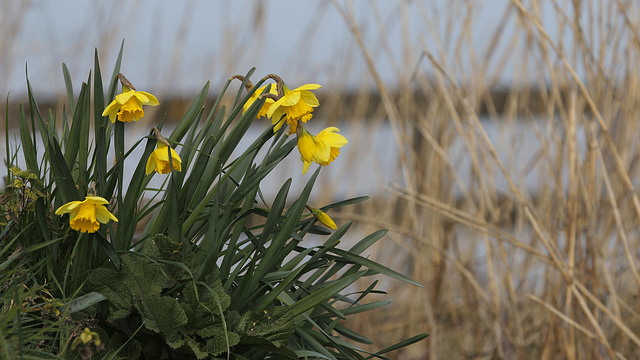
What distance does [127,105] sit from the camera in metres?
0.57

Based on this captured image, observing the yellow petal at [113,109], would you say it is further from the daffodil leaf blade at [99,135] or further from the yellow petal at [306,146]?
the yellow petal at [306,146]

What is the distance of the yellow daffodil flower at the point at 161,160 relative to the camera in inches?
22.5

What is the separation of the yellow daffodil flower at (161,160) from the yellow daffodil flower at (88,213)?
0.07 metres

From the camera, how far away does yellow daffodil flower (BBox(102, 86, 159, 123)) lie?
562 millimetres

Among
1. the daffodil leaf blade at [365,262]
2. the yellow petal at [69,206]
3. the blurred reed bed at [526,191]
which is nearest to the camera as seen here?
the yellow petal at [69,206]

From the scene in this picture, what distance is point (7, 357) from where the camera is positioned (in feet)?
1.47

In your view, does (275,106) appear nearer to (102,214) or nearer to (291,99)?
(291,99)

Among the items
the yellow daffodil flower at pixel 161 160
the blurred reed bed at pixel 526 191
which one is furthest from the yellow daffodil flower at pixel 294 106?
the blurred reed bed at pixel 526 191

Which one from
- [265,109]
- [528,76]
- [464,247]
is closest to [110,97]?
[265,109]

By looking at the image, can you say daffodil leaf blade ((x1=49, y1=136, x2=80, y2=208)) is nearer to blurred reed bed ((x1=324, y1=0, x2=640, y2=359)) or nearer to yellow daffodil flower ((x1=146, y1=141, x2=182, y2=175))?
yellow daffodil flower ((x1=146, y1=141, x2=182, y2=175))

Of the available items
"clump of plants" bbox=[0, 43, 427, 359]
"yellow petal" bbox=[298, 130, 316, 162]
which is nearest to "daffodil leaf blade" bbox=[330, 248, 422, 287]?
"clump of plants" bbox=[0, 43, 427, 359]

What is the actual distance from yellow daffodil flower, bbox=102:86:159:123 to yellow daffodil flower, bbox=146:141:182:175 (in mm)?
39

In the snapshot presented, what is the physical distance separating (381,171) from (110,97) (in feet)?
4.00

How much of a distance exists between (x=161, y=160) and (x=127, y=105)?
6 centimetres
